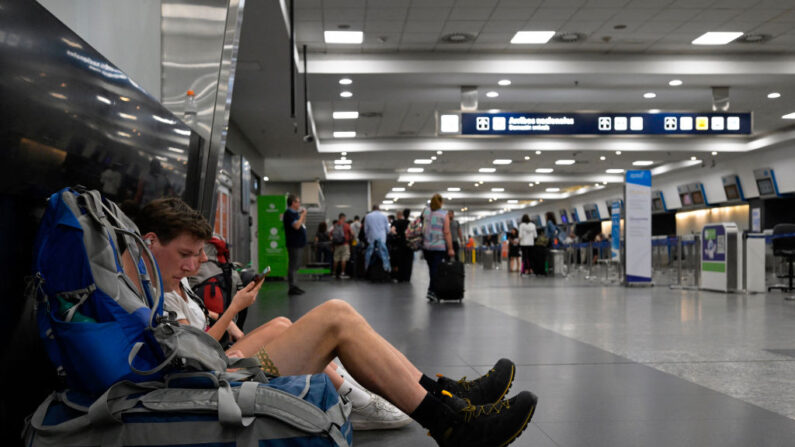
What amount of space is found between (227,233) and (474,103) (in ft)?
17.6

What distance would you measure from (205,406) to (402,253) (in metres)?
14.3

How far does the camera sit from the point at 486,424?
228 cm

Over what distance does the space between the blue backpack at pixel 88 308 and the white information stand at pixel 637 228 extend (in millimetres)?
12260

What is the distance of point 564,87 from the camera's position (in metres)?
13.4

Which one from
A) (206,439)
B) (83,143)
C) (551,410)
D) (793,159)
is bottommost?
(551,410)

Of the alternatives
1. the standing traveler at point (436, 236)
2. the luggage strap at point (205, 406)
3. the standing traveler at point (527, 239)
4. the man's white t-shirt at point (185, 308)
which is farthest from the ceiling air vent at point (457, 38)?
the luggage strap at point (205, 406)

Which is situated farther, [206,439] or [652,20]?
[652,20]

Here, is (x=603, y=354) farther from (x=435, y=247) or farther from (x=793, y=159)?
(x=793, y=159)

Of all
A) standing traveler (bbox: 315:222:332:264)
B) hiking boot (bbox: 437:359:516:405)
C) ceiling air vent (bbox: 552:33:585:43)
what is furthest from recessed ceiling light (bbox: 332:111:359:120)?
hiking boot (bbox: 437:359:516:405)

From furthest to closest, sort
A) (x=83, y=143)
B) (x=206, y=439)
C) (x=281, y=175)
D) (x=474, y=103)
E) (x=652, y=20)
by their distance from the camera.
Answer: (x=281, y=175) < (x=474, y=103) < (x=652, y=20) < (x=83, y=143) < (x=206, y=439)

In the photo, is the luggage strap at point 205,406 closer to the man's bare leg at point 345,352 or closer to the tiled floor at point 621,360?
the man's bare leg at point 345,352

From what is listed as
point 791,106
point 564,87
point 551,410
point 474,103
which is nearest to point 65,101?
point 551,410

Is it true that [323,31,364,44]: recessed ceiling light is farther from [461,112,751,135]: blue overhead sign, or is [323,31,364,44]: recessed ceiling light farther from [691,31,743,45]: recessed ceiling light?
[691,31,743,45]: recessed ceiling light

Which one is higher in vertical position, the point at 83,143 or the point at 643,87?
the point at 643,87
